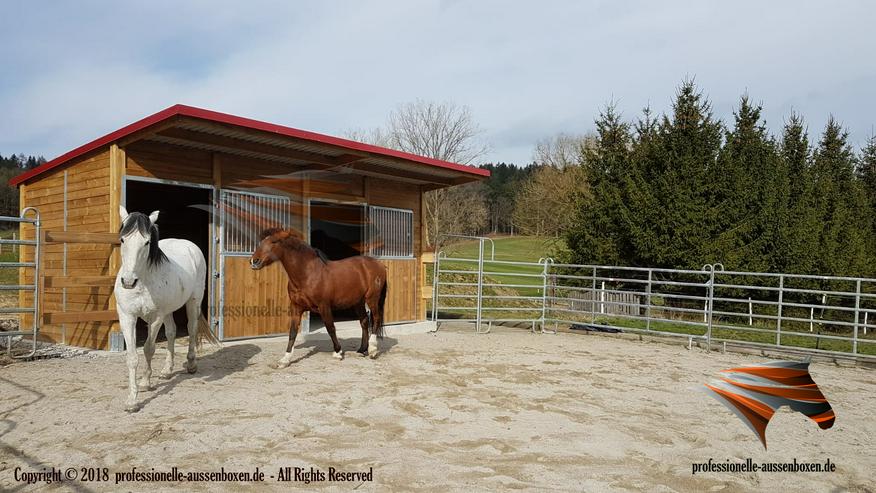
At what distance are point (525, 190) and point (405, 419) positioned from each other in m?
22.2

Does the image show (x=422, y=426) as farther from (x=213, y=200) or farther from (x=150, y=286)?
(x=213, y=200)

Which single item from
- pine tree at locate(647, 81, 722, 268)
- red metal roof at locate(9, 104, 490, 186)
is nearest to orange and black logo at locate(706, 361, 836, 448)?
red metal roof at locate(9, 104, 490, 186)

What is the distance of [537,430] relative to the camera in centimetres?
371

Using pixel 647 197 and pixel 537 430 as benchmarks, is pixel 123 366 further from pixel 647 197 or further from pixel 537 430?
pixel 647 197

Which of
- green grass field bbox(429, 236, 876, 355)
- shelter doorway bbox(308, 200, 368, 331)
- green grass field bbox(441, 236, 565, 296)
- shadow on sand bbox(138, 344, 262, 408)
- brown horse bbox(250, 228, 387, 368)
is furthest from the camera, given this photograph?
green grass field bbox(441, 236, 565, 296)

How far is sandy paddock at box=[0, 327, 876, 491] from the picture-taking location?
2.96 m

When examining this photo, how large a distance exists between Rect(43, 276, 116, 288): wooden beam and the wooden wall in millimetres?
248

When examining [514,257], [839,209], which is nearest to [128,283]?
[839,209]

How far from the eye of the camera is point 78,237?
5.67 meters

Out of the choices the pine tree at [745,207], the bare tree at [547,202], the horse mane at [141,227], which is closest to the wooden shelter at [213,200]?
the horse mane at [141,227]

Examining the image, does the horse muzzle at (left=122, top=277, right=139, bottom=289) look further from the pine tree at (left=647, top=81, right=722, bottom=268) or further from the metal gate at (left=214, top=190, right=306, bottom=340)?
the pine tree at (left=647, top=81, right=722, bottom=268)

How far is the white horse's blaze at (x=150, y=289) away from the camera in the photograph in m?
3.79

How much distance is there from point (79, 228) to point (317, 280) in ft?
10.7

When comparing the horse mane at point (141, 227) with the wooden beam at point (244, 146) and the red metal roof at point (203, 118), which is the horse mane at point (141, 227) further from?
the wooden beam at point (244, 146)
